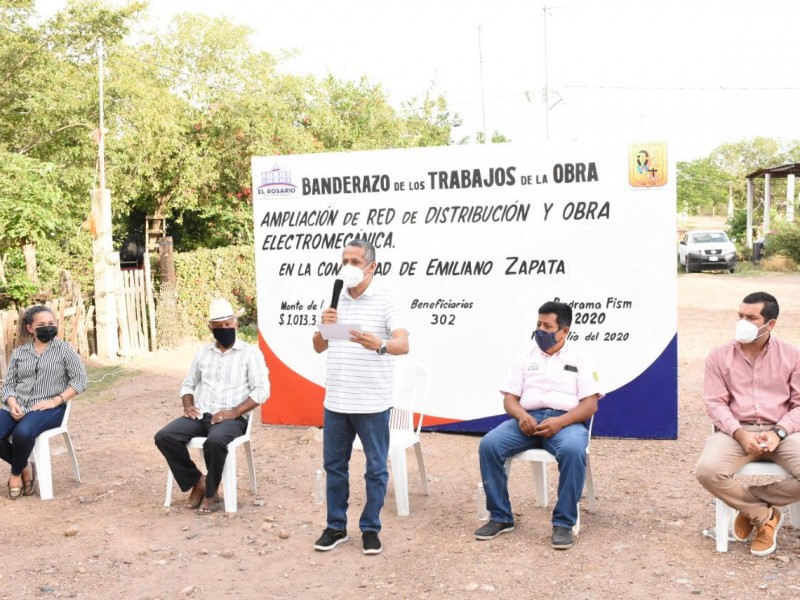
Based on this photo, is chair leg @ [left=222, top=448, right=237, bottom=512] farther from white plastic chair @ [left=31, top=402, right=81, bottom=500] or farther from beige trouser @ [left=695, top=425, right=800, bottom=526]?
beige trouser @ [left=695, top=425, right=800, bottom=526]

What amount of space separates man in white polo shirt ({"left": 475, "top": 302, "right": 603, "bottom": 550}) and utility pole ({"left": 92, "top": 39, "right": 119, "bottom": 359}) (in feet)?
27.2

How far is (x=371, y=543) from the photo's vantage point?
503 cm

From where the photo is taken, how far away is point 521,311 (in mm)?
7664

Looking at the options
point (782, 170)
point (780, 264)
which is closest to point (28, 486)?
point (780, 264)

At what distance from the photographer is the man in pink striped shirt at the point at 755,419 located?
4824 mm

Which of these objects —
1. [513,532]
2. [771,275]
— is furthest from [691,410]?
[771,275]

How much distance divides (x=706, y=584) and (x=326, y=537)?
80.0 inches

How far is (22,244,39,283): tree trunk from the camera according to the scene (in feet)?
40.2

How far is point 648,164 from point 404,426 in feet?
9.66

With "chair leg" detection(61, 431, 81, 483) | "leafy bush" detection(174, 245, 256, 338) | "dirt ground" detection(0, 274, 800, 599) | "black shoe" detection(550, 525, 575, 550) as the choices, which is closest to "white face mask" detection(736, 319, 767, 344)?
"dirt ground" detection(0, 274, 800, 599)

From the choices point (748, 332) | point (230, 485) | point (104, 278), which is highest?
point (104, 278)

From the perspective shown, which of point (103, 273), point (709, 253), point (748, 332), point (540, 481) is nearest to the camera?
point (748, 332)

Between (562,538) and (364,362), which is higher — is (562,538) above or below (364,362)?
below

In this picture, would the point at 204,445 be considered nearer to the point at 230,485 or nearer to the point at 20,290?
the point at 230,485
